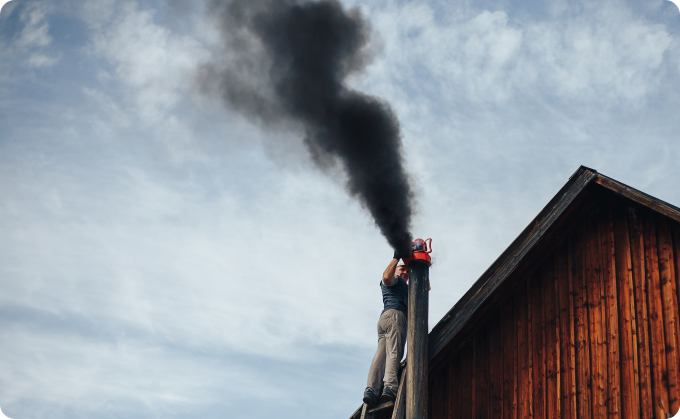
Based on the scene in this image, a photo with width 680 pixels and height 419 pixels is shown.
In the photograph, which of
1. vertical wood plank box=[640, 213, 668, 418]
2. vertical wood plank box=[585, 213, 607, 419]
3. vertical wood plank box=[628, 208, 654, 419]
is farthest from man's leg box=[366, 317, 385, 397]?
vertical wood plank box=[640, 213, 668, 418]

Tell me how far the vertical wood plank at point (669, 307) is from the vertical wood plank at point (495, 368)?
1.96m

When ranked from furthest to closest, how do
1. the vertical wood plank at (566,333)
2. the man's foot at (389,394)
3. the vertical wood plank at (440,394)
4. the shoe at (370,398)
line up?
the vertical wood plank at (440,394) < the shoe at (370,398) < the man's foot at (389,394) < the vertical wood plank at (566,333)

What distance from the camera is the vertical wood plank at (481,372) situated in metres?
7.64

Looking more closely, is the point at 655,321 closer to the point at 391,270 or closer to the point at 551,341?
the point at 551,341

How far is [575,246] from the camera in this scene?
307 inches

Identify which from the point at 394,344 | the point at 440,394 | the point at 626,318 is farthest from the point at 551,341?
the point at 394,344

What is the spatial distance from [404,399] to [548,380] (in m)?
1.81

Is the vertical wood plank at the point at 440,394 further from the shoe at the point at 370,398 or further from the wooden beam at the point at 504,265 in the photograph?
the shoe at the point at 370,398

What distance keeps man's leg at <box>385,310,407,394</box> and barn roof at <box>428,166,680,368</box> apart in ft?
1.27

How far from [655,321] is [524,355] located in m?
1.61

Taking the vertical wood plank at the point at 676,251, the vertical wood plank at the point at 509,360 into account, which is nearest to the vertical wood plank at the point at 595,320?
the vertical wood plank at the point at 676,251

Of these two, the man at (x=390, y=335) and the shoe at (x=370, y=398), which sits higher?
the man at (x=390, y=335)

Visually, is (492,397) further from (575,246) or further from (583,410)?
(575,246)

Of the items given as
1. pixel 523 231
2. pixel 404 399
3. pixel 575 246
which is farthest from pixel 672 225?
pixel 404 399
